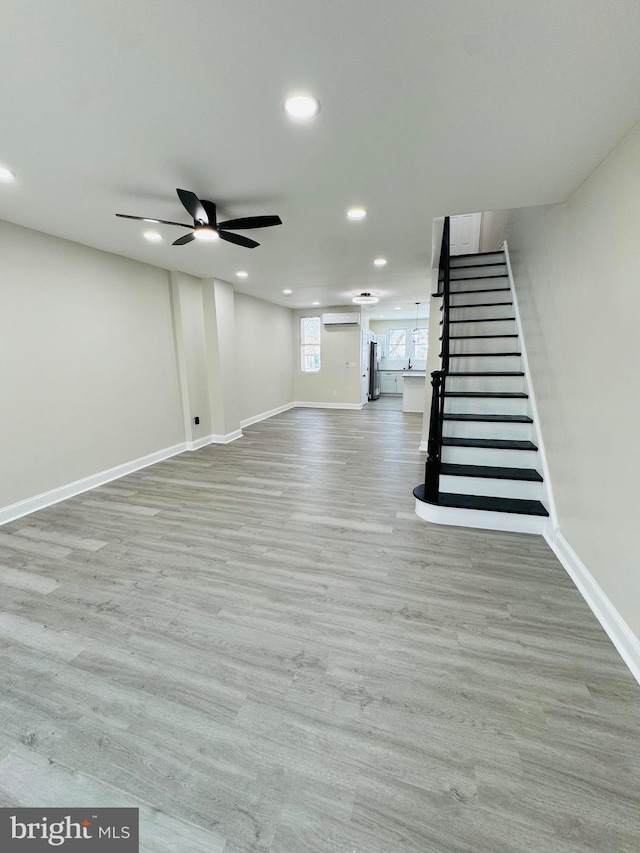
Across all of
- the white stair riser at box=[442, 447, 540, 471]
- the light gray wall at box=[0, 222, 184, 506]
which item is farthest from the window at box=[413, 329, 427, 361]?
the white stair riser at box=[442, 447, 540, 471]

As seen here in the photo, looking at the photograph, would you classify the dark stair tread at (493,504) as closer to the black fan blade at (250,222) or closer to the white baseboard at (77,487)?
the black fan blade at (250,222)

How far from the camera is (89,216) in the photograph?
9.51 ft

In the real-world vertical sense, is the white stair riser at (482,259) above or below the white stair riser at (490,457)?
above

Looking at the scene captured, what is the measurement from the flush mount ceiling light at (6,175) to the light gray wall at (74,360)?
2.87ft

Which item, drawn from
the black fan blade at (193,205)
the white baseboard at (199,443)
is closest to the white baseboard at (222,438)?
the white baseboard at (199,443)

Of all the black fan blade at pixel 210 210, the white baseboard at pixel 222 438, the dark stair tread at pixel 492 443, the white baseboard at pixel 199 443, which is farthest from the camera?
the white baseboard at pixel 222 438

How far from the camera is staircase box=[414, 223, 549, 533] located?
2.89 meters

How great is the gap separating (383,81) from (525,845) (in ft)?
9.30

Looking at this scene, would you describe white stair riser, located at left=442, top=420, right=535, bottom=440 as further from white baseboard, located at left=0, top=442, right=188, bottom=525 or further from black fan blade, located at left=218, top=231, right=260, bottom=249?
white baseboard, located at left=0, top=442, right=188, bottom=525

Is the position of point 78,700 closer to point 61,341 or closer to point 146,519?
point 146,519

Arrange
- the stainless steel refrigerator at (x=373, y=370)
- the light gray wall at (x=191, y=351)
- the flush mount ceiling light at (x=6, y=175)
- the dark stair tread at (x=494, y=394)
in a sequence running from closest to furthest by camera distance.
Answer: the flush mount ceiling light at (x=6, y=175) < the dark stair tread at (x=494, y=394) < the light gray wall at (x=191, y=351) < the stainless steel refrigerator at (x=373, y=370)

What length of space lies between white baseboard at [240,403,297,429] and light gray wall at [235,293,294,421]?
64 millimetres

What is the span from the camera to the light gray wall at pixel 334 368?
8516 millimetres

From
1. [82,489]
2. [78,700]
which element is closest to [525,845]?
[78,700]
